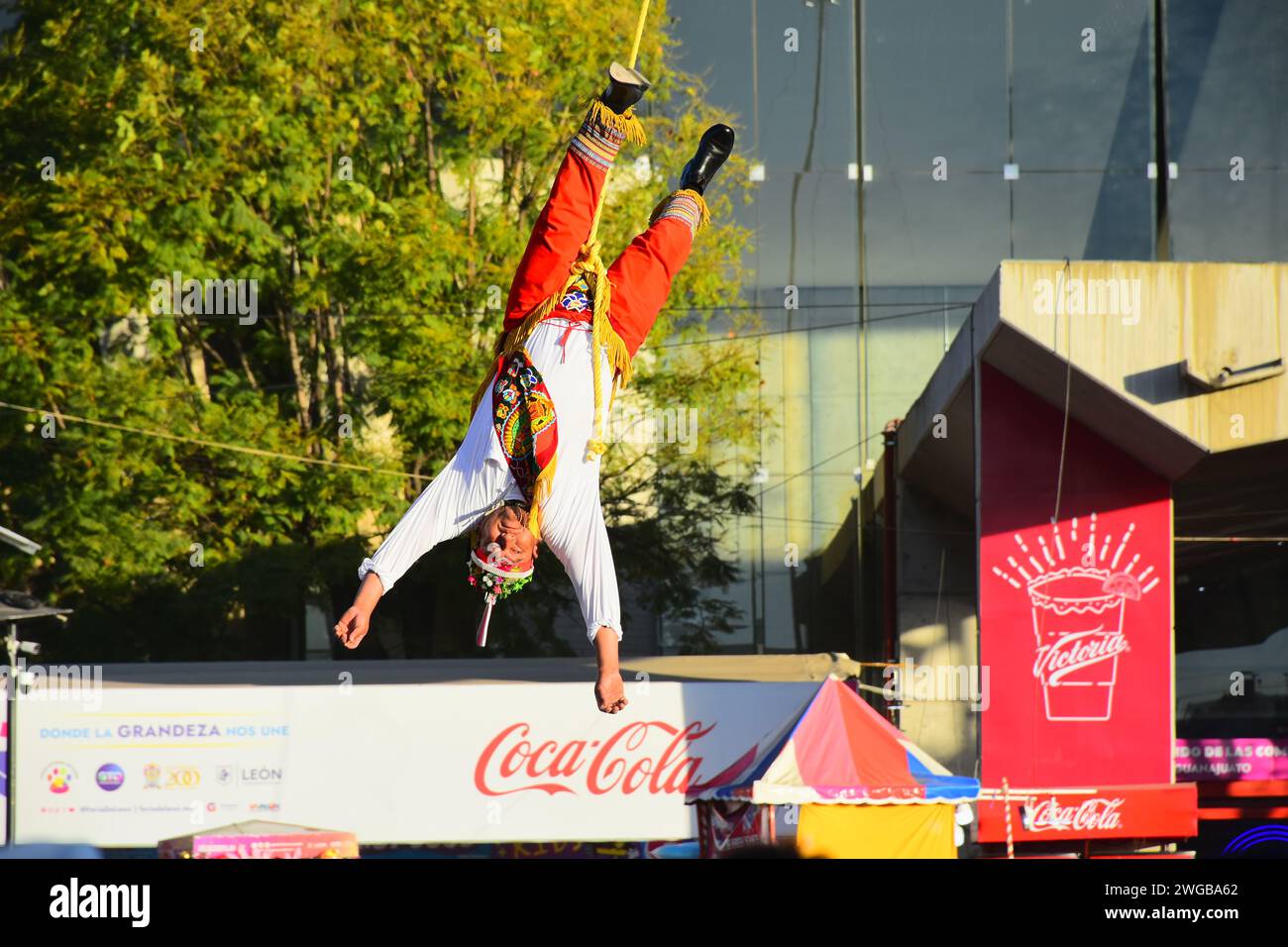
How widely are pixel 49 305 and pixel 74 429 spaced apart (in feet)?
4.86

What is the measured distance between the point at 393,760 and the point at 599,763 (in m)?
1.84

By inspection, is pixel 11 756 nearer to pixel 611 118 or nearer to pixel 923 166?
pixel 611 118

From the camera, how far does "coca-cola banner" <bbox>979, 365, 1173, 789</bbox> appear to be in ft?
51.4

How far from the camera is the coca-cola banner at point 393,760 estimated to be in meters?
15.6

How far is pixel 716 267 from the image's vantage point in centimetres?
2056

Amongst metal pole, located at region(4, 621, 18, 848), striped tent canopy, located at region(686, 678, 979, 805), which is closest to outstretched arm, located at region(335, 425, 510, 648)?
striped tent canopy, located at region(686, 678, 979, 805)

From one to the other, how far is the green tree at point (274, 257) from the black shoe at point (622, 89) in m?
12.4

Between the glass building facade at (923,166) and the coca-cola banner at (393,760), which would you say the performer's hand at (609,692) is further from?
the glass building facade at (923,166)

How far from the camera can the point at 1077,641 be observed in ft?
51.5

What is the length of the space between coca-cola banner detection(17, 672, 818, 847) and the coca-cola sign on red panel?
2.12 metres

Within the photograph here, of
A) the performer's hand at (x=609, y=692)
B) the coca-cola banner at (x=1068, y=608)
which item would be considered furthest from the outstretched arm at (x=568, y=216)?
the coca-cola banner at (x=1068, y=608)

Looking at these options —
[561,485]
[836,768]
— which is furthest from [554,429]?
[836,768]

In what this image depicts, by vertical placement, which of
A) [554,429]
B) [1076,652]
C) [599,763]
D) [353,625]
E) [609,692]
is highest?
[554,429]

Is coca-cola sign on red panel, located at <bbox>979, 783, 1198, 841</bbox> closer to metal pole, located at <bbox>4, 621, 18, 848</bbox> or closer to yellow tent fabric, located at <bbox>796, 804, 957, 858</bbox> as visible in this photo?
yellow tent fabric, located at <bbox>796, 804, 957, 858</bbox>
